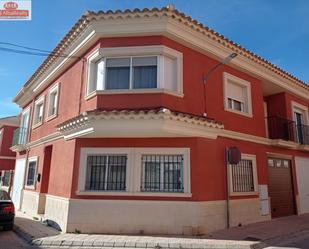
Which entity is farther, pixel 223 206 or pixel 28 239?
pixel 223 206

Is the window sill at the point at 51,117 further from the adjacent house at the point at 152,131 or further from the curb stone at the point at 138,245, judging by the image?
the curb stone at the point at 138,245

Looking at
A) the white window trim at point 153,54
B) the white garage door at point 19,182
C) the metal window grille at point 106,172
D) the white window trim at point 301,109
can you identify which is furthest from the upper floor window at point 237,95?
the white garage door at point 19,182

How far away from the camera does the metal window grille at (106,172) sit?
9.98 metres

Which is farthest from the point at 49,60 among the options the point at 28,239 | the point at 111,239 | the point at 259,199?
the point at 259,199

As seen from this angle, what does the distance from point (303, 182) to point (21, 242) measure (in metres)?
14.8

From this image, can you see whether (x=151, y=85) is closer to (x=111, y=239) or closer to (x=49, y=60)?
(x=111, y=239)

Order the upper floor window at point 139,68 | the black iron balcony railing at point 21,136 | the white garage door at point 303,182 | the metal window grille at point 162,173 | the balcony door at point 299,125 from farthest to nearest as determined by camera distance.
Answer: the black iron balcony railing at point 21,136 → the balcony door at point 299,125 → the white garage door at point 303,182 → the upper floor window at point 139,68 → the metal window grille at point 162,173

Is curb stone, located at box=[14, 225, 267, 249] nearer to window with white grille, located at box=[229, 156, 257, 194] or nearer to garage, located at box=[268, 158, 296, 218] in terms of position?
window with white grille, located at box=[229, 156, 257, 194]

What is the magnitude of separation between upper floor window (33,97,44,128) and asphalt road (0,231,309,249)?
739 centimetres

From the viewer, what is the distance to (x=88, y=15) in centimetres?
1006

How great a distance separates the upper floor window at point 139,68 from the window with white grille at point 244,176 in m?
4.41

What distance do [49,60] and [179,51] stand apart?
6.92m

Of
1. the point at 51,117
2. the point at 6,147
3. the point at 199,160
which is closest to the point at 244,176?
the point at 199,160

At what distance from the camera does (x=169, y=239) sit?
28.4 ft
